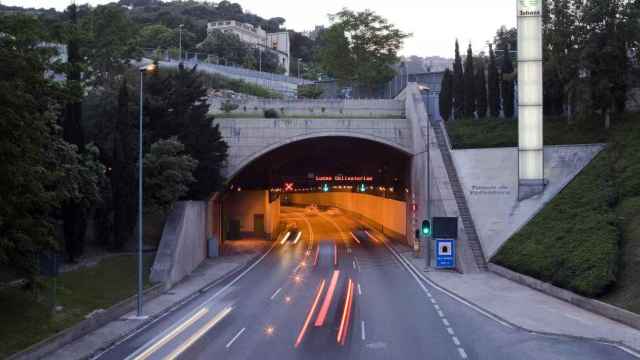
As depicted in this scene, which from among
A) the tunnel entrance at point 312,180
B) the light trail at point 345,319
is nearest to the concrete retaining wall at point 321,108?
the tunnel entrance at point 312,180

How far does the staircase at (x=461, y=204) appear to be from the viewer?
41.0 meters

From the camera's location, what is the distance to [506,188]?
138 feet

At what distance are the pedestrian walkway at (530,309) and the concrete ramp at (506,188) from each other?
3.46 meters

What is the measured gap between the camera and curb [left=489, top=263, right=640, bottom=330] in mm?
23188

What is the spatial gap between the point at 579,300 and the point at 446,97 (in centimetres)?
3721

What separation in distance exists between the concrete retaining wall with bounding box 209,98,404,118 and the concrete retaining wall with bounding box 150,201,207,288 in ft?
57.3

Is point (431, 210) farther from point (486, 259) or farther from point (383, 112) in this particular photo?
point (383, 112)

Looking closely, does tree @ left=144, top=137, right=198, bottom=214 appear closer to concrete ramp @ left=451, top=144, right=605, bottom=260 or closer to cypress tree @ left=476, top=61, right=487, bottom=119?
concrete ramp @ left=451, top=144, right=605, bottom=260

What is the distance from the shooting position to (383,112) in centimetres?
6153

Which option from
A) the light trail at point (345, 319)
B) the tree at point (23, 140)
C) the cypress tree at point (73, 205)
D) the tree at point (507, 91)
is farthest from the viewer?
the tree at point (507, 91)

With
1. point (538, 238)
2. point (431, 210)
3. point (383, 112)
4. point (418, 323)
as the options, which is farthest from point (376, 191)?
point (418, 323)

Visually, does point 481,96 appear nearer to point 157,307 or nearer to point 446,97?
point 446,97

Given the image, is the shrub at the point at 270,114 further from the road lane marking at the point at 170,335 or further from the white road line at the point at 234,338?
the white road line at the point at 234,338

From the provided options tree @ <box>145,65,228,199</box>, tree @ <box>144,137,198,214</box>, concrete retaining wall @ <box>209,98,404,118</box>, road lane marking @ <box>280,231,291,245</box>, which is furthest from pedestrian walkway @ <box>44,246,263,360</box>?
concrete retaining wall @ <box>209,98,404,118</box>
